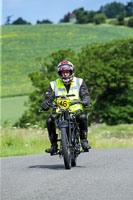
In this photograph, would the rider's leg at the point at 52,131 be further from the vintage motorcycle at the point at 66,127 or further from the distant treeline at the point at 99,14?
the distant treeline at the point at 99,14

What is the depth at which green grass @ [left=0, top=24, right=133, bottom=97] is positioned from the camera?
80438mm

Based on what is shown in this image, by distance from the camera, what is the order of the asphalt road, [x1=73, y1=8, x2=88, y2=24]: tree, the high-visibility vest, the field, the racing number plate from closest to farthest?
the asphalt road, the racing number plate, the high-visibility vest, the field, [x1=73, y1=8, x2=88, y2=24]: tree

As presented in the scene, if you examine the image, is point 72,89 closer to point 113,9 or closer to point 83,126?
point 83,126

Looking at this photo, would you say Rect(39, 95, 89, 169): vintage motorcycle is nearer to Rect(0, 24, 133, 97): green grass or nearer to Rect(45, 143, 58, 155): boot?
Rect(45, 143, 58, 155): boot

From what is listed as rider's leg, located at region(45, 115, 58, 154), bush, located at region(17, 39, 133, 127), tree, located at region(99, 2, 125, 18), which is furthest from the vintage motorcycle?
tree, located at region(99, 2, 125, 18)

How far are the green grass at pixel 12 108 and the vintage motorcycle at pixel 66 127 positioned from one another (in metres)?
45.3

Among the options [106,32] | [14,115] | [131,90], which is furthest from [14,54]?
[131,90]

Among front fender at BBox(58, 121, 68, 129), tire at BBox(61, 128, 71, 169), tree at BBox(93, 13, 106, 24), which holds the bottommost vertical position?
tree at BBox(93, 13, 106, 24)

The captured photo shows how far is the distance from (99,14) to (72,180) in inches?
5661

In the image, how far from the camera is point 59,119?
8266 mm

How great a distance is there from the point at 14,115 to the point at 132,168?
162 ft

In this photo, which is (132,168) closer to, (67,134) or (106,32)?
(67,134)

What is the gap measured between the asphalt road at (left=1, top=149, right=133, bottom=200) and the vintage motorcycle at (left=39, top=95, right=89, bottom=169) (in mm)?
267

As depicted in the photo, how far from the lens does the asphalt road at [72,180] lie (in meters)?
5.91
